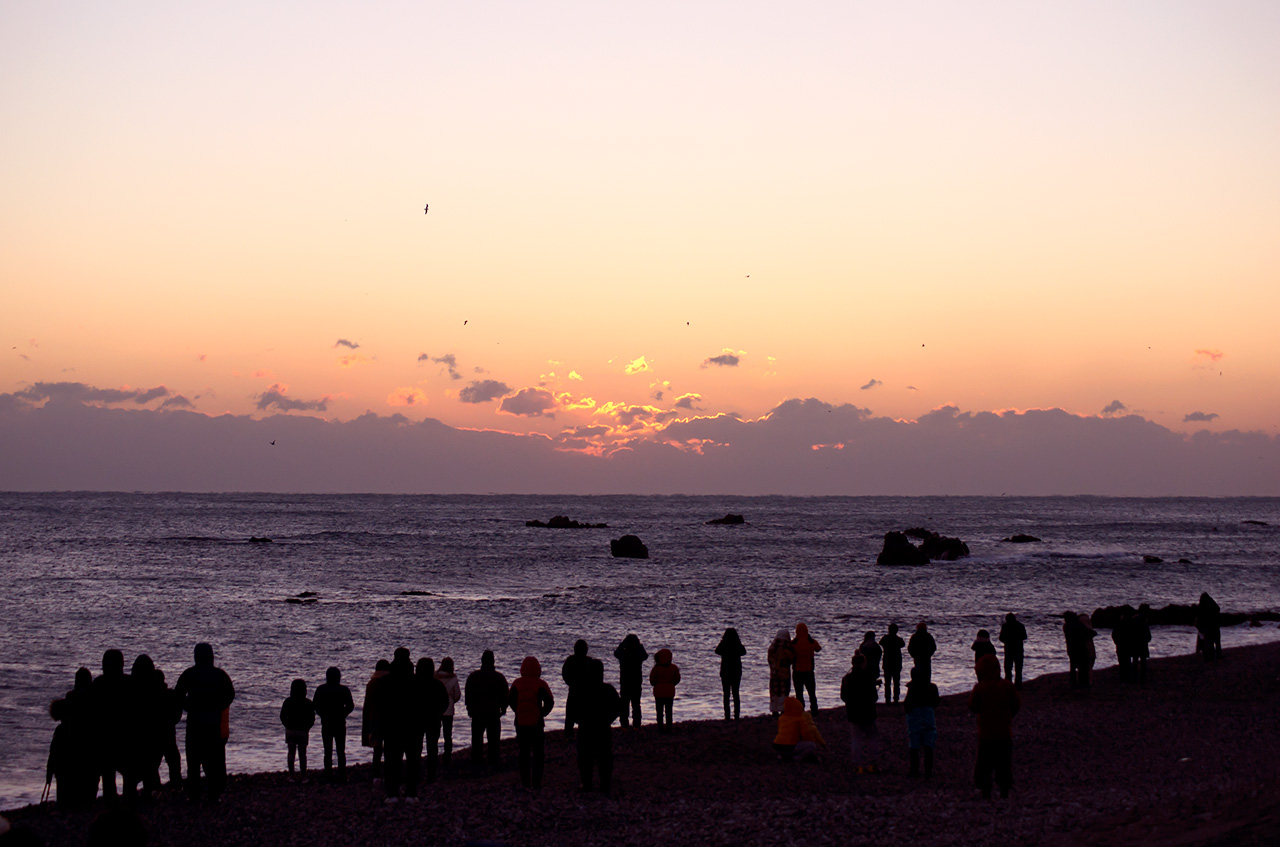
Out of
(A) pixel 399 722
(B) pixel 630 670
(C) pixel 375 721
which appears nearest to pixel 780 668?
(B) pixel 630 670

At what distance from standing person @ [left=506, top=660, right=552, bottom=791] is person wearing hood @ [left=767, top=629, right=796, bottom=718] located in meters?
5.77

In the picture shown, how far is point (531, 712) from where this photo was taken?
12422 mm

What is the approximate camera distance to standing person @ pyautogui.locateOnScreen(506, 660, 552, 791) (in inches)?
487

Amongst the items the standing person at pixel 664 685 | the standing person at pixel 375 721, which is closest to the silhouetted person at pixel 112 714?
the standing person at pixel 375 721

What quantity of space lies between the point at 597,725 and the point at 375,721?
2.73 metres

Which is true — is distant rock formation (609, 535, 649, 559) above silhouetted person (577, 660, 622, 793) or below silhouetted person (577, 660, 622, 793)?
below

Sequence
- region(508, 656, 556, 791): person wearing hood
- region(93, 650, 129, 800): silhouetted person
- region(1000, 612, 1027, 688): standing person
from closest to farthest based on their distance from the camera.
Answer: region(93, 650, 129, 800): silhouetted person
region(508, 656, 556, 791): person wearing hood
region(1000, 612, 1027, 688): standing person

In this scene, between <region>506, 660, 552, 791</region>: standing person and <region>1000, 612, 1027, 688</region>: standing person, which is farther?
<region>1000, 612, 1027, 688</region>: standing person

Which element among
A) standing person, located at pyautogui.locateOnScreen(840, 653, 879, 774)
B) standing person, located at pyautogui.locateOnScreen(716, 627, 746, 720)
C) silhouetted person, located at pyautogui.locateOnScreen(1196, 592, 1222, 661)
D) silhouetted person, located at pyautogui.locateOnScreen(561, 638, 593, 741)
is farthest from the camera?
silhouetted person, located at pyautogui.locateOnScreen(1196, 592, 1222, 661)

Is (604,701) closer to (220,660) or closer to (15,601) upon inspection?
(220,660)

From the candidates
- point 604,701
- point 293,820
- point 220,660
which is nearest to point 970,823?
point 604,701

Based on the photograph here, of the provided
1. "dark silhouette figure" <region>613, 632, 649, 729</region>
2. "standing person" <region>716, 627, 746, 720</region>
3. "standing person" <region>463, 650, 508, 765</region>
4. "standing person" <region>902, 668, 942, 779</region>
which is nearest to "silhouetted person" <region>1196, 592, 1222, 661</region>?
"standing person" <region>716, 627, 746, 720</region>

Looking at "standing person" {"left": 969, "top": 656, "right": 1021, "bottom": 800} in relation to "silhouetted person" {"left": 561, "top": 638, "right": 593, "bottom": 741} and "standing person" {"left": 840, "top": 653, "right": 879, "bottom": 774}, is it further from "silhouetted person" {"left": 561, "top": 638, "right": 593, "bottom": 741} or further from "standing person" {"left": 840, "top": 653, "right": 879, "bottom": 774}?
"silhouetted person" {"left": 561, "top": 638, "right": 593, "bottom": 741}

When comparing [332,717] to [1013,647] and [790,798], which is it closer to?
[790,798]
